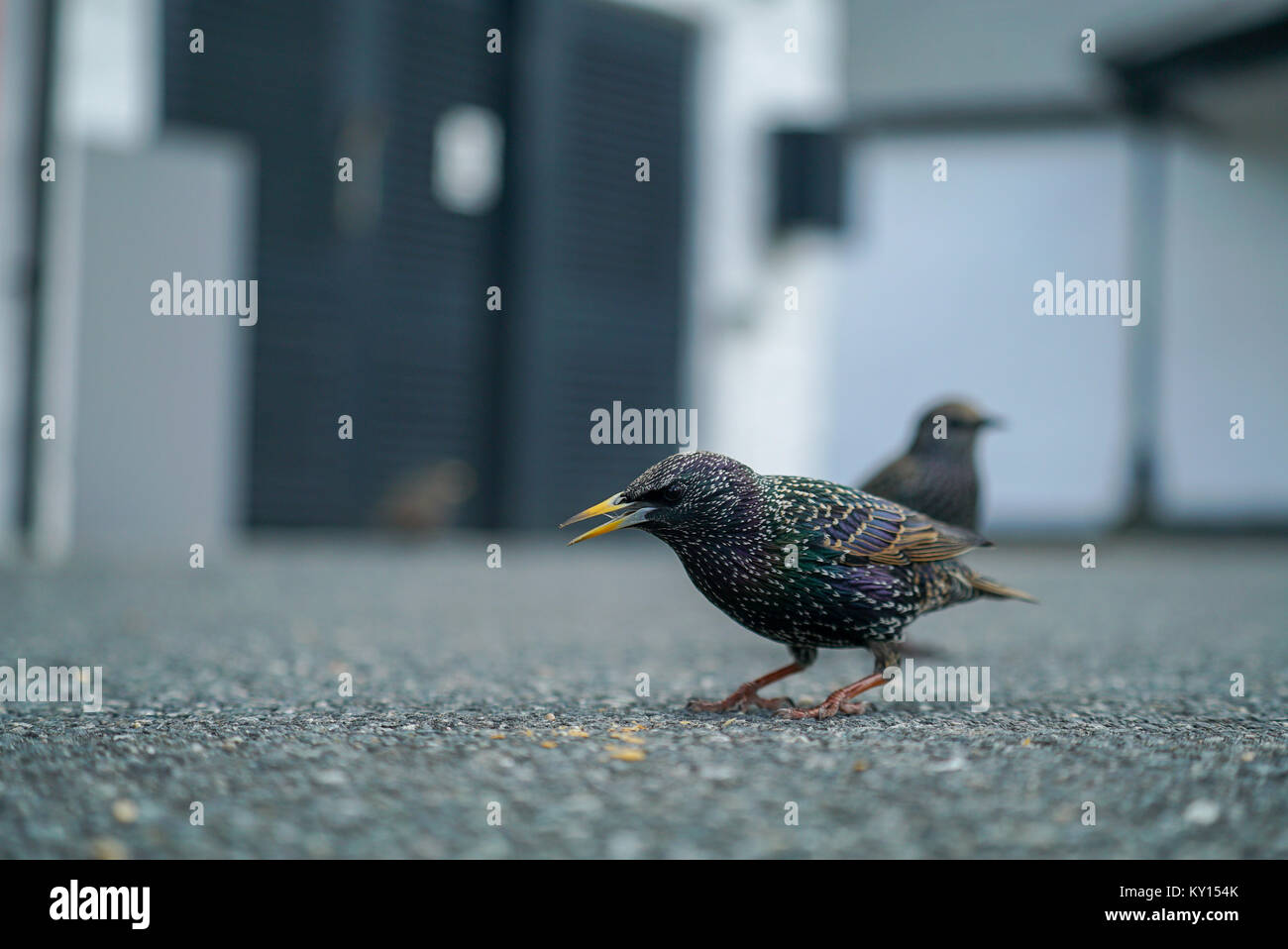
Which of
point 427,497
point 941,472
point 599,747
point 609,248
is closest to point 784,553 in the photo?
point 599,747

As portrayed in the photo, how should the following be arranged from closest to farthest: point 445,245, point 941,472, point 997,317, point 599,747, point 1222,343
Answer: point 599,747 < point 941,472 < point 445,245 < point 1222,343 < point 997,317

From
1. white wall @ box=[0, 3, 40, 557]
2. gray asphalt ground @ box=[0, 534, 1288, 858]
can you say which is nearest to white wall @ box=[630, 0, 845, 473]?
white wall @ box=[0, 3, 40, 557]

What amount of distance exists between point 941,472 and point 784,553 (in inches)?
36.9

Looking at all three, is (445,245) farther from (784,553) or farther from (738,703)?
(784,553)

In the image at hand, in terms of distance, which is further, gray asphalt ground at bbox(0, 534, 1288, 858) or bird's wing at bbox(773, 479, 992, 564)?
bird's wing at bbox(773, 479, 992, 564)

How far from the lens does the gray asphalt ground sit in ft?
4.81

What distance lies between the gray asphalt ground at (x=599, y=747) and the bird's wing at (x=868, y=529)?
12.6 inches

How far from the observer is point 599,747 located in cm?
188

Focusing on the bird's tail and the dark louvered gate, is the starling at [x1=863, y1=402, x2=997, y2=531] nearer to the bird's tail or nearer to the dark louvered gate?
the bird's tail

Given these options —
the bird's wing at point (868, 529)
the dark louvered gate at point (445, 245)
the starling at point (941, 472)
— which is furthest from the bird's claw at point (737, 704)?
the dark louvered gate at point (445, 245)

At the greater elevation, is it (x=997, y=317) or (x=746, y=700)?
(x=997, y=317)

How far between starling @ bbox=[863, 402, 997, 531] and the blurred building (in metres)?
4.51

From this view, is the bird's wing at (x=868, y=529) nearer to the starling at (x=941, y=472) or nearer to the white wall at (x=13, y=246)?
the starling at (x=941, y=472)
